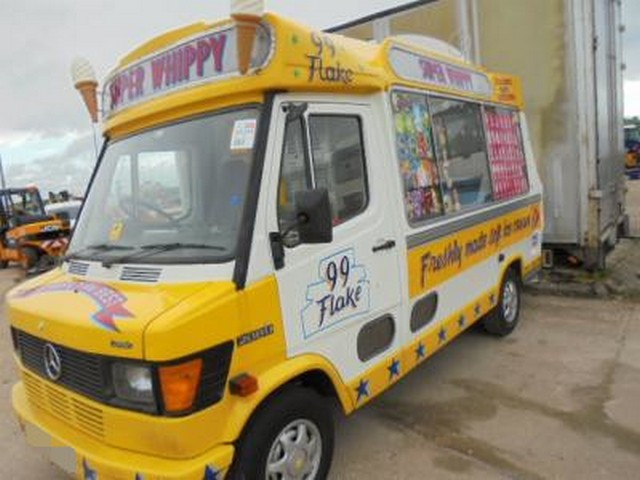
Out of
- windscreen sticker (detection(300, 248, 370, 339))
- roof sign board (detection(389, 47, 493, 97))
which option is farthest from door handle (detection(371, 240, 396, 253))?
roof sign board (detection(389, 47, 493, 97))

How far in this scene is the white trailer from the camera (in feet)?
22.1

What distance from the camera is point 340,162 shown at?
340 centimetres

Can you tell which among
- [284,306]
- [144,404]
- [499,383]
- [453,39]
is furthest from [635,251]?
[144,404]

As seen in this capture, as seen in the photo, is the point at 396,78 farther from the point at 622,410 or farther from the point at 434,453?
the point at 622,410

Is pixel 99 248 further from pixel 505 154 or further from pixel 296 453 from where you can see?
pixel 505 154

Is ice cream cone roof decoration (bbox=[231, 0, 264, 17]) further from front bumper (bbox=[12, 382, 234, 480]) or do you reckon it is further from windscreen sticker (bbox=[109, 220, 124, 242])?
front bumper (bbox=[12, 382, 234, 480])

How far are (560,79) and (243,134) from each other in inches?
208

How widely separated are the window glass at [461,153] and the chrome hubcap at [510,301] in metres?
1.11

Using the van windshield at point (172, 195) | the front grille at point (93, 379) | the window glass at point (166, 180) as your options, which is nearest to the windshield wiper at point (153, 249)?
the van windshield at point (172, 195)

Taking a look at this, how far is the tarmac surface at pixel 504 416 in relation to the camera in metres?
3.57

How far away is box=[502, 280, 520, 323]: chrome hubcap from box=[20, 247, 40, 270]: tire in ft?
41.0

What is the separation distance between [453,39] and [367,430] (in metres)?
Answer: 5.51

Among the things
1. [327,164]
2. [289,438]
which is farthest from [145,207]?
[289,438]

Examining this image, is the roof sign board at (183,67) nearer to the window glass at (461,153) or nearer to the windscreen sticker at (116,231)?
the windscreen sticker at (116,231)
